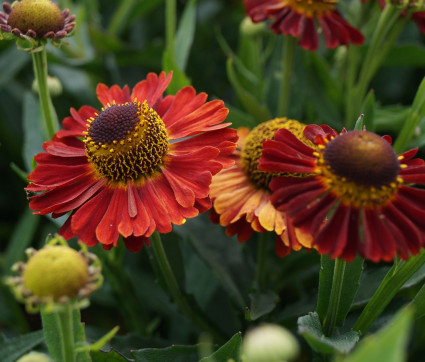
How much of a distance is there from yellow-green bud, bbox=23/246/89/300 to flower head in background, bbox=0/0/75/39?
0.37 meters

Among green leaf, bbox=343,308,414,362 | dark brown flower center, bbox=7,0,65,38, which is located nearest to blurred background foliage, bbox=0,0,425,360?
dark brown flower center, bbox=7,0,65,38

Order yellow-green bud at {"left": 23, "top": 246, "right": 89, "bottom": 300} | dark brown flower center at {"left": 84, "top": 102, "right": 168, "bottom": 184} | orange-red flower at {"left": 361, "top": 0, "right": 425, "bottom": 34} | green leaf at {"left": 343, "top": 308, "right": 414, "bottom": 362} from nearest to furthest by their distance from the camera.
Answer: green leaf at {"left": 343, "top": 308, "right": 414, "bottom": 362}, yellow-green bud at {"left": 23, "top": 246, "right": 89, "bottom": 300}, dark brown flower center at {"left": 84, "top": 102, "right": 168, "bottom": 184}, orange-red flower at {"left": 361, "top": 0, "right": 425, "bottom": 34}

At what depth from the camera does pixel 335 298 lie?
0.66 metres

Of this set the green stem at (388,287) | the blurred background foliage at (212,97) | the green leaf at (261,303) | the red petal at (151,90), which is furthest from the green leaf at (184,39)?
the green stem at (388,287)

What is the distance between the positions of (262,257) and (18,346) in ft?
1.25

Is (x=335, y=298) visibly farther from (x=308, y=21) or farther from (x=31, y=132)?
(x=31, y=132)

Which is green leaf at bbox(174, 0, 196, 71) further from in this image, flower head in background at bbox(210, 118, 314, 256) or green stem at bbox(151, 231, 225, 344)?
green stem at bbox(151, 231, 225, 344)

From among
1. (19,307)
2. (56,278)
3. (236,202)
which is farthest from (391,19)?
(19,307)

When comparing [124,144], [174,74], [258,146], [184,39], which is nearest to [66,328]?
[124,144]

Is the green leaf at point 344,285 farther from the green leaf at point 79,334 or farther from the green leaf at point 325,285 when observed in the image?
the green leaf at point 79,334

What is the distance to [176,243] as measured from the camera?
32.9 inches

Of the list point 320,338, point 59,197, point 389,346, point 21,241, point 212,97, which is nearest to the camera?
point 389,346

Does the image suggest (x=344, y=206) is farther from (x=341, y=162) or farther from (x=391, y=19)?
(x=391, y=19)

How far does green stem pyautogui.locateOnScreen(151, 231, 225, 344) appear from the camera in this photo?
0.75 meters
